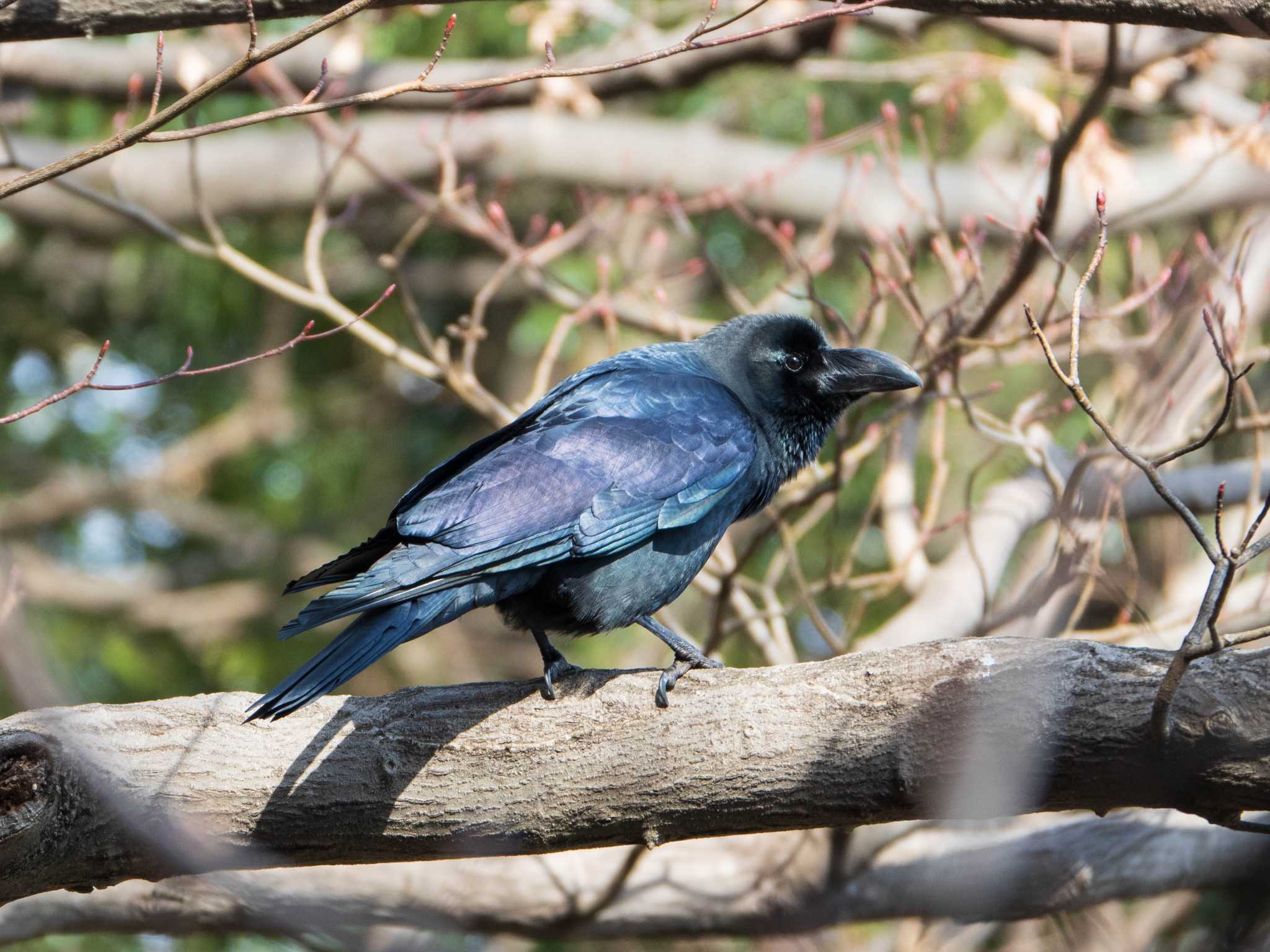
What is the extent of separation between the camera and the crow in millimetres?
3262

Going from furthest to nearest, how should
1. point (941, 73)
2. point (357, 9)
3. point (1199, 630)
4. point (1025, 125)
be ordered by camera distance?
point (1025, 125) → point (941, 73) → point (357, 9) → point (1199, 630)

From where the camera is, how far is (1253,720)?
2502 millimetres

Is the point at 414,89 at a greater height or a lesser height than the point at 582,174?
greater

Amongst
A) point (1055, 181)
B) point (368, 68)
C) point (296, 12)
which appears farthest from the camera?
point (368, 68)

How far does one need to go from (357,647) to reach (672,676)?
30.2 inches

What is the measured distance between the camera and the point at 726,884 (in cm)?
481

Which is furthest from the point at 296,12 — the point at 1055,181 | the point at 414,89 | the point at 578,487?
the point at 1055,181

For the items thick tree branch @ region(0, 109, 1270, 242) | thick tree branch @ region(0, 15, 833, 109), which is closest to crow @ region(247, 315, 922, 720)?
thick tree branch @ region(0, 15, 833, 109)

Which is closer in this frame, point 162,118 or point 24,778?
point 162,118

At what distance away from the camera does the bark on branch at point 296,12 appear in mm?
3236

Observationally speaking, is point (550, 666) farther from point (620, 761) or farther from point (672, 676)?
point (620, 761)

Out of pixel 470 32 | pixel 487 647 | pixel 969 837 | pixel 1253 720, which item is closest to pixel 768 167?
pixel 470 32

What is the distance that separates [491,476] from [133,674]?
648 centimetres

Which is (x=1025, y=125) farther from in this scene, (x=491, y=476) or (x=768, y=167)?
(x=491, y=476)
